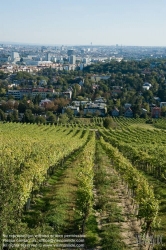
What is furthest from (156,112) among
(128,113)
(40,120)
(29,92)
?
(29,92)

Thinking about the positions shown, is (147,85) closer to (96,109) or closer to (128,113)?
(128,113)

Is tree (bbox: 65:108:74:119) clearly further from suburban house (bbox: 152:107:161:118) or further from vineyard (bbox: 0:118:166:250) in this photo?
vineyard (bbox: 0:118:166:250)

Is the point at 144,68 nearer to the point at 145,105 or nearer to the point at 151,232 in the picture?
the point at 145,105

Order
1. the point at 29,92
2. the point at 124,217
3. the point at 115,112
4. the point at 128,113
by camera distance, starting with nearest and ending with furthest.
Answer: the point at 124,217 → the point at 115,112 → the point at 128,113 → the point at 29,92

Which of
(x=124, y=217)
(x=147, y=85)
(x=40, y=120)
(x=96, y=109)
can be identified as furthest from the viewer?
(x=147, y=85)

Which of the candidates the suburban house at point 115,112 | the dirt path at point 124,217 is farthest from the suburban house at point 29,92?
the dirt path at point 124,217

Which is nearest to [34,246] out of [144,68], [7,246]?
[7,246]

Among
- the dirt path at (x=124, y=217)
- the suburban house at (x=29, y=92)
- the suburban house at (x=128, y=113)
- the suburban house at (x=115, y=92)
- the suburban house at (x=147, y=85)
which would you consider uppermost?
the suburban house at (x=147, y=85)

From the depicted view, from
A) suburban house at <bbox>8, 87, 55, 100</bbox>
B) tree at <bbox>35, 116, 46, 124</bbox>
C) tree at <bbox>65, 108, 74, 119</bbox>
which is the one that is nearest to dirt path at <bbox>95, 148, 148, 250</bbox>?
tree at <bbox>35, 116, 46, 124</bbox>

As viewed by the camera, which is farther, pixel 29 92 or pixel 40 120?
pixel 29 92

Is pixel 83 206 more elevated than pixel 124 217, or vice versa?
pixel 83 206

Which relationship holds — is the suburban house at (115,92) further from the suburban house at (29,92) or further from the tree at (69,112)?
the tree at (69,112)
